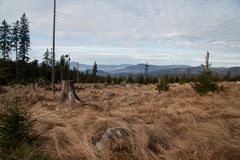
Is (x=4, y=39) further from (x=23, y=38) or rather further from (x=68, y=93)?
(x=68, y=93)

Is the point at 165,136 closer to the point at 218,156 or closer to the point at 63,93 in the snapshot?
the point at 218,156

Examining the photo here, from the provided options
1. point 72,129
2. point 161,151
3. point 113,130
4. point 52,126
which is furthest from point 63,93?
point 161,151

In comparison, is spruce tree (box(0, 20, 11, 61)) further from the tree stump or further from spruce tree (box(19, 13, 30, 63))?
the tree stump

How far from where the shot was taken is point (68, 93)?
11922mm

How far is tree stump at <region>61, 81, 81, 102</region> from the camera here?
11.4 metres

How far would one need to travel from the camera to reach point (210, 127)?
5.97 metres

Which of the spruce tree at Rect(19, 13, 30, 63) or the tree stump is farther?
the spruce tree at Rect(19, 13, 30, 63)

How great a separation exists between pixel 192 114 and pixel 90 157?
4433mm

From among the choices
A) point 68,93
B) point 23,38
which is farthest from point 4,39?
point 68,93

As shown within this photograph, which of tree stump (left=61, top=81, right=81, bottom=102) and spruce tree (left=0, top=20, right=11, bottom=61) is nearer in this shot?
tree stump (left=61, top=81, right=81, bottom=102)

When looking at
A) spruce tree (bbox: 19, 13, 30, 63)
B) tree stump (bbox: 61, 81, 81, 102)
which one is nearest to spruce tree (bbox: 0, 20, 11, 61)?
spruce tree (bbox: 19, 13, 30, 63)

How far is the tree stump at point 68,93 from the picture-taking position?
37.5 feet

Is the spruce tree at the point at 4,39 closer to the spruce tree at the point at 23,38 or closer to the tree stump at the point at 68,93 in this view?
the spruce tree at the point at 23,38

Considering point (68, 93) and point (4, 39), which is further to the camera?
point (4, 39)
